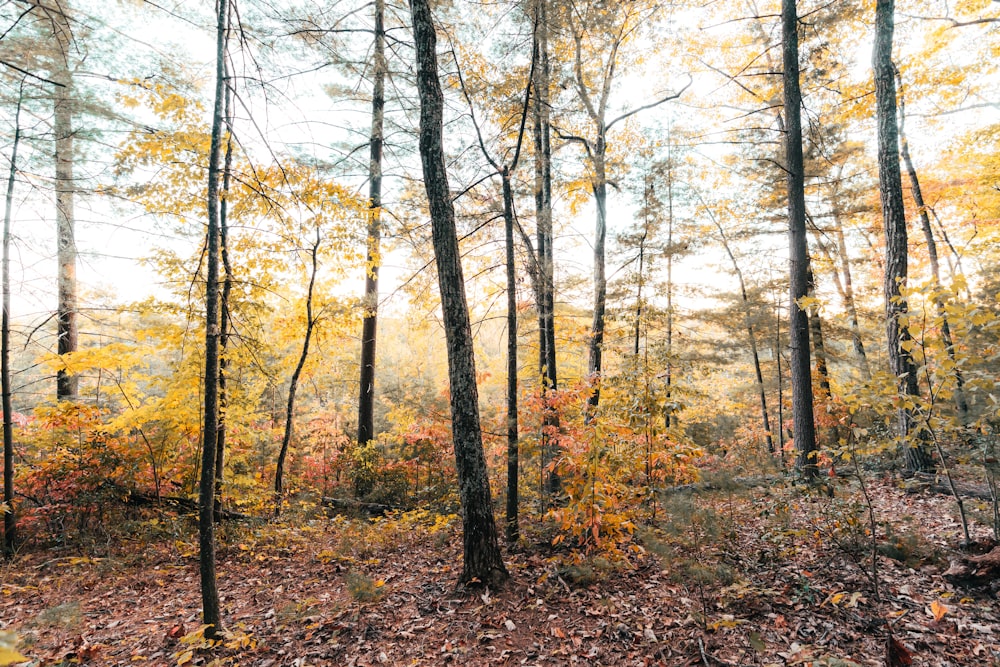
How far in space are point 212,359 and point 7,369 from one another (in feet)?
16.0

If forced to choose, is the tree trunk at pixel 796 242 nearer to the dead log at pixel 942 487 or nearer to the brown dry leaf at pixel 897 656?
the dead log at pixel 942 487

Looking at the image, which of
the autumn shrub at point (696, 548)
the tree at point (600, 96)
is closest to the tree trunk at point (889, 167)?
the tree at point (600, 96)

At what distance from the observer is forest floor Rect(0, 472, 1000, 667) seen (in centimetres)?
329

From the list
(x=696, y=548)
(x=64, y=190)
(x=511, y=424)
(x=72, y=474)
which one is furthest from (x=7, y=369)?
(x=696, y=548)

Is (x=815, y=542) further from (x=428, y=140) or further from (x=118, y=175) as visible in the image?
(x=118, y=175)

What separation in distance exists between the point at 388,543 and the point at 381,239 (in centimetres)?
617

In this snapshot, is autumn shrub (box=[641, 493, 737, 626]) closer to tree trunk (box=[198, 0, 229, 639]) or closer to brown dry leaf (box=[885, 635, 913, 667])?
brown dry leaf (box=[885, 635, 913, 667])

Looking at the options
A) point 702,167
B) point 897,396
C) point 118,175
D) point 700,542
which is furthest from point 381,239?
point 702,167

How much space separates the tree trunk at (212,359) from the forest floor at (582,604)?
0.37 metres

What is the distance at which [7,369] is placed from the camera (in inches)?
240

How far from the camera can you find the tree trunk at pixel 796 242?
7258 millimetres

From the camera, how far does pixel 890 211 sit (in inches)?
272

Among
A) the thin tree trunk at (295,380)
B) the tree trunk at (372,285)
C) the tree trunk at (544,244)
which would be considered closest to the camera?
the tree trunk at (544,244)

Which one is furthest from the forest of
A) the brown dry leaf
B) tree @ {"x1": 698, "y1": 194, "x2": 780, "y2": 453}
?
tree @ {"x1": 698, "y1": 194, "x2": 780, "y2": 453}
